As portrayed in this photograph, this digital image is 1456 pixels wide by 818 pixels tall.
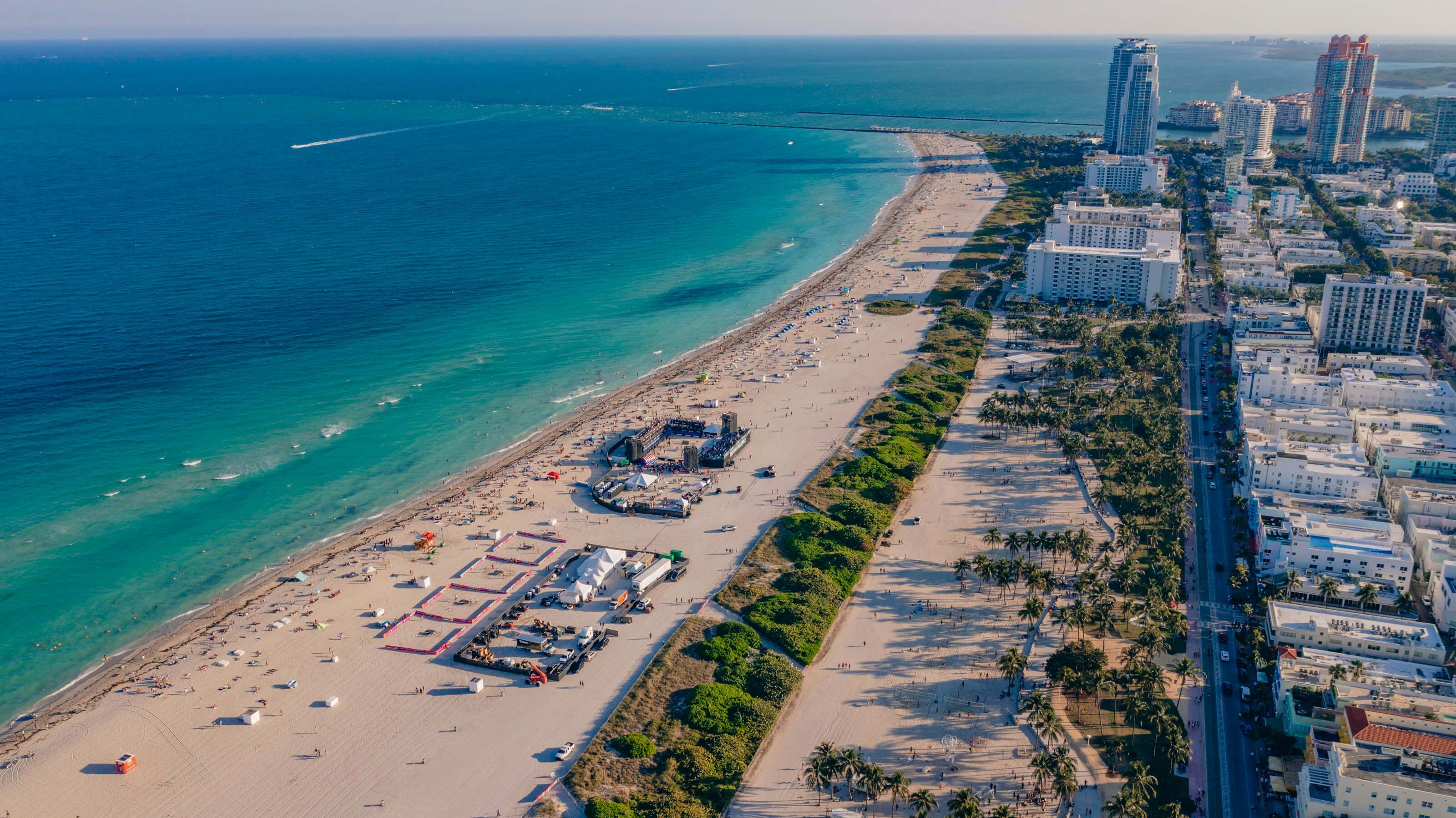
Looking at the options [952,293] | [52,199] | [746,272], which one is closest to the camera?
[952,293]

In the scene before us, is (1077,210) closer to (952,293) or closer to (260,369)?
(952,293)

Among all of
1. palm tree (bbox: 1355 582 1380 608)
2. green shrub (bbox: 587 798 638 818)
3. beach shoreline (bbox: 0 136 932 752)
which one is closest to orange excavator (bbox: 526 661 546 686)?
green shrub (bbox: 587 798 638 818)

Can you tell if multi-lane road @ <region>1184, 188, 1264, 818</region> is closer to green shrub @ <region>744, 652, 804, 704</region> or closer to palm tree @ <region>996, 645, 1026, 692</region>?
palm tree @ <region>996, 645, 1026, 692</region>

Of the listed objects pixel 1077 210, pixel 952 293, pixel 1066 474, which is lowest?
pixel 1066 474

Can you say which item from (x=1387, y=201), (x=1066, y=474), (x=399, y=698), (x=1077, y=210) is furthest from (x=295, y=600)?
(x=1387, y=201)

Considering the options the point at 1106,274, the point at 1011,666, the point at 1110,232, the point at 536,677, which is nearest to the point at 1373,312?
the point at 1106,274

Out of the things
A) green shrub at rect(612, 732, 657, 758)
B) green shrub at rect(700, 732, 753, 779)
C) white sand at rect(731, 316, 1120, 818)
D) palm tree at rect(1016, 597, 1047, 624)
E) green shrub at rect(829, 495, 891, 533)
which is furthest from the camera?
green shrub at rect(829, 495, 891, 533)
